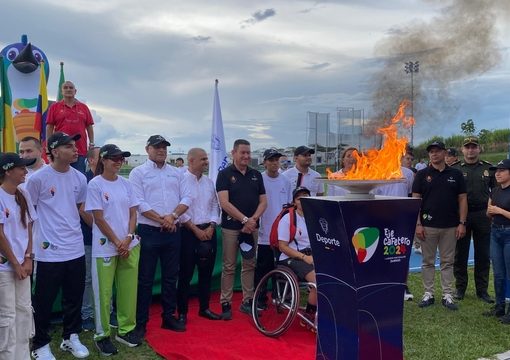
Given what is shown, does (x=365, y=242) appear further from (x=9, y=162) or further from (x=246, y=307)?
(x=246, y=307)

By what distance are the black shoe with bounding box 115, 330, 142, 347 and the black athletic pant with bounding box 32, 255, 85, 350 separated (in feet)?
1.31

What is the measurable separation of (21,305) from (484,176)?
529 centimetres

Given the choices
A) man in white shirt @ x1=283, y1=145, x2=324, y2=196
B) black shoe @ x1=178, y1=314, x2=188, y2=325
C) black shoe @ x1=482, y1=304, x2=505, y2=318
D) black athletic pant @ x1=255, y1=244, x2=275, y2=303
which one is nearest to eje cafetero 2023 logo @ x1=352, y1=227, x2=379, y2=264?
black shoe @ x1=178, y1=314, x2=188, y2=325

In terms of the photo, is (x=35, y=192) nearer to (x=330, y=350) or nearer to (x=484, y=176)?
(x=330, y=350)

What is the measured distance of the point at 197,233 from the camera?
485 cm

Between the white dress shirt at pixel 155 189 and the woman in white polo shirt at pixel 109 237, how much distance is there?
24 cm

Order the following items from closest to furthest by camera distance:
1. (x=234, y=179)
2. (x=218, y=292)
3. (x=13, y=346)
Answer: (x=13, y=346) < (x=234, y=179) < (x=218, y=292)

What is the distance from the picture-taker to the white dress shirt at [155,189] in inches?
175

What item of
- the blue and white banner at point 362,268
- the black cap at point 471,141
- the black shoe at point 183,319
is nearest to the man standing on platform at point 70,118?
the black shoe at point 183,319

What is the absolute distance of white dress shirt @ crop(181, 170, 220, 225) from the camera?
16.2ft

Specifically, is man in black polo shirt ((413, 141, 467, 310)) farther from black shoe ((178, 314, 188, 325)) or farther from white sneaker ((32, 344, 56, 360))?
white sneaker ((32, 344, 56, 360))

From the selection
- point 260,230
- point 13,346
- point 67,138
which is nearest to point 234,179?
point 260,230

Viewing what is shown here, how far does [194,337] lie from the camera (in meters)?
4.51

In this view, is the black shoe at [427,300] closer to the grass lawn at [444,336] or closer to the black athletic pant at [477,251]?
the grass lawn at [444,336]
